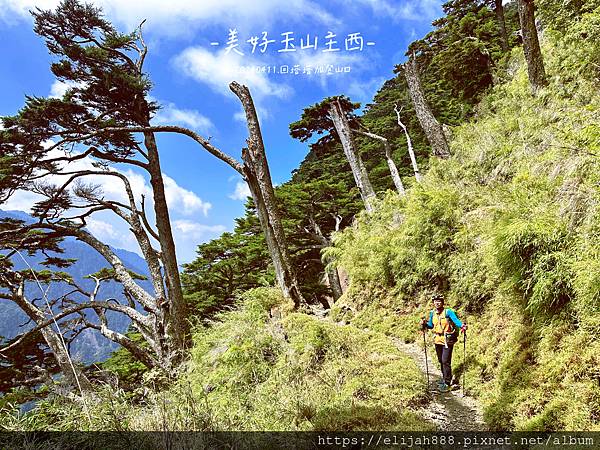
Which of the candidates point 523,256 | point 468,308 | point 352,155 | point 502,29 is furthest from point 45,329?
point 502,29

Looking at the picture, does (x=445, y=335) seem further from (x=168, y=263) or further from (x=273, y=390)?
(x=168, y=263)

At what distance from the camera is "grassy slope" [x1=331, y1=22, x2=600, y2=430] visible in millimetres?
3639

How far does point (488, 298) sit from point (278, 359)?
3535mm

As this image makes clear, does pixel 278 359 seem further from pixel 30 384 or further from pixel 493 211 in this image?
pixel 30 384

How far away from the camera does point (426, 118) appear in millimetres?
13492

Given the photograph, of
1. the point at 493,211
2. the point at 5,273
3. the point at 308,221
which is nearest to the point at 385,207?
the point at 493,211

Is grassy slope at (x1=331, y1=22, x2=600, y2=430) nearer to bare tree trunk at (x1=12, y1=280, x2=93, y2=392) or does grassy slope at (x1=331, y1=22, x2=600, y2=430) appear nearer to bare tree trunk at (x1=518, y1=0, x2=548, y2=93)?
bare tree trunk at (x1=518, y1=0, x2=548, y2=93)

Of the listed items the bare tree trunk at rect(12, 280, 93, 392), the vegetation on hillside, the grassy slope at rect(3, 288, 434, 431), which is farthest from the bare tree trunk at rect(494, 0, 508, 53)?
the bare tree trunk at rect(12, 280, 93, 392)

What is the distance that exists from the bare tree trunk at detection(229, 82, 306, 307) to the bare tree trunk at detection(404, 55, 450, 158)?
6.70 meters

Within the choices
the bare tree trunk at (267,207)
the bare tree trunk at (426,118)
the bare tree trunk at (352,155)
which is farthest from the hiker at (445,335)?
the bare tree trunk at (426,118)

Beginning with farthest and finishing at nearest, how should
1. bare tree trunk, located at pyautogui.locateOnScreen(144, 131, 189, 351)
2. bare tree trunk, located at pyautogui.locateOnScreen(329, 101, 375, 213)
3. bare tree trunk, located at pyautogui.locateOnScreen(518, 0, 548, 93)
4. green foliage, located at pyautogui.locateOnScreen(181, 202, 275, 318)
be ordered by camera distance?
green foliage, located at pyautogui.locateOnScreen(181, 202, 275, 318)
bare tree trunk, located at pyautogui.locateOnScreen(329, 101, 375, 213)
bare tree trunk, located at pyautogui.locateOnScreen(144, 131, 189, 351)
bare tree trunk, located at pyautogui.locateOnScreen(518, 0, 548, 93)

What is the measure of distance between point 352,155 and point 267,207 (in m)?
6.92

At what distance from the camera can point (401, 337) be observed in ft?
24.6

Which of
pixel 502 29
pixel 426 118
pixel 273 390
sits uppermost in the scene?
pixel 502 29
